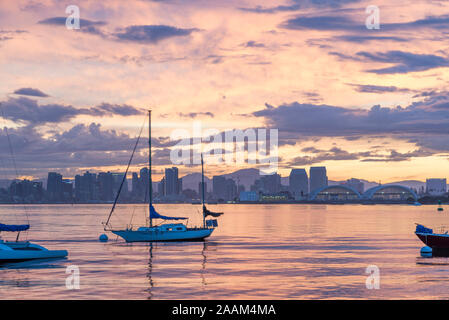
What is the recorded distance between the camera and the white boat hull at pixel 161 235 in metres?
89.9

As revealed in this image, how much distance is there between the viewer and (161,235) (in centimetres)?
9019

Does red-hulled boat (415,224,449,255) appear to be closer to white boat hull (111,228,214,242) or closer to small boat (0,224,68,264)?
white boat hull (111,228,214,242)

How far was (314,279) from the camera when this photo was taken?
49.6 m

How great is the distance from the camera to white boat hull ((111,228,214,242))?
89.9m

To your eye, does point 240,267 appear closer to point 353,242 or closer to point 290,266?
point 290,266

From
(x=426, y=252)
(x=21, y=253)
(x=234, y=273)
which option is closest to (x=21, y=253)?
(x=21, y=253)

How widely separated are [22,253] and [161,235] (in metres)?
27.8

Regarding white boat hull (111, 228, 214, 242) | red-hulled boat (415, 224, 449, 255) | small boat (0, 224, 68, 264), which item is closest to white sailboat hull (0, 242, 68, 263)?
small boat (0, 224, 68, 264)

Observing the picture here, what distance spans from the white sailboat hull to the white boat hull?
21.4m

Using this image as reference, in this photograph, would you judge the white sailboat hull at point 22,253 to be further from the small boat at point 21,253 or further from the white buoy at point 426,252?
the white buoy at point 426,252

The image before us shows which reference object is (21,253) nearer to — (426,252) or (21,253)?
(21,253)
